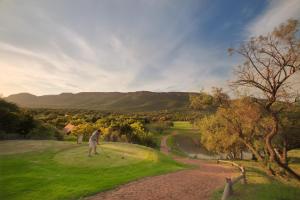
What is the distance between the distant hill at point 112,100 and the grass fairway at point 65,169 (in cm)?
11779

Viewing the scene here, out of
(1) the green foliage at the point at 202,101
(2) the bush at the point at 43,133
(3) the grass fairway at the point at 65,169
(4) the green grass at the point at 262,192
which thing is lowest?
(4) the green grass at the point at 262,192

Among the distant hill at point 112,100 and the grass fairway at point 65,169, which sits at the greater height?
the distant hill at point 112,100

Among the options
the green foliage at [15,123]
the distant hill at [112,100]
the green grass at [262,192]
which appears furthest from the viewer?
the distant hill at [112,100]

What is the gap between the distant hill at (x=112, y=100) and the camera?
14888 centimetres

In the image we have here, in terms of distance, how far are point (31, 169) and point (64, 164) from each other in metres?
2.20

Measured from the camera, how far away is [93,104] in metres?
161

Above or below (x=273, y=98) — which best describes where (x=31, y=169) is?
below

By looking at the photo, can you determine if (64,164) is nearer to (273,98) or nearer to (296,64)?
(273,98)

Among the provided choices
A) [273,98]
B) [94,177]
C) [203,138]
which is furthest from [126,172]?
[203,138]

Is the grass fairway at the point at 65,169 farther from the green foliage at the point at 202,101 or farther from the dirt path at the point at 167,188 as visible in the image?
the green foliage at the point at 202,101

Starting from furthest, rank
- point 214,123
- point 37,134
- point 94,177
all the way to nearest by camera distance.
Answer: point 214,123 → point 37,134 → point 94,177

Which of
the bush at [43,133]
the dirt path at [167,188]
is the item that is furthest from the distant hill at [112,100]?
the dirt path at [167,188]

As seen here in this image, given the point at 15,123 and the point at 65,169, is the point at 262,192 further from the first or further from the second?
the point at 15,123

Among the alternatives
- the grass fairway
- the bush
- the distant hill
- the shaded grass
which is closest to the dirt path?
the grass fairway
